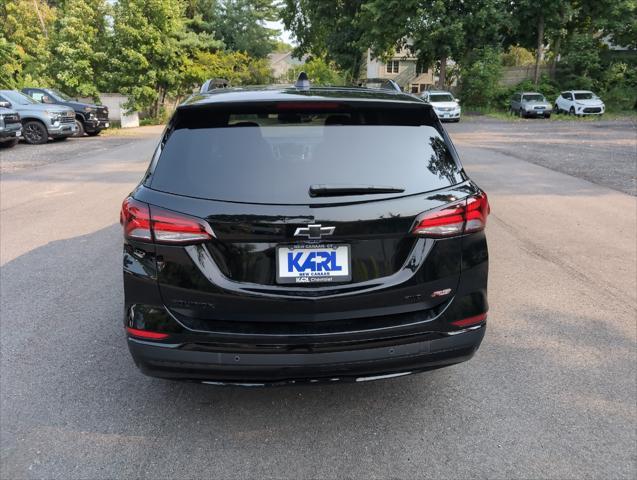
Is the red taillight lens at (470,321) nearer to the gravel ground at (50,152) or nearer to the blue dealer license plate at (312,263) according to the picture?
the blue dealer license plate at (312,263)

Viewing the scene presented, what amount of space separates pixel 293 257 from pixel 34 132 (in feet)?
66.4

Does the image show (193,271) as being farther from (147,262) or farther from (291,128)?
(291,128)

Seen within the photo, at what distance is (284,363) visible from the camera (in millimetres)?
2508

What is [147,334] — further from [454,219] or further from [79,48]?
[79,48]

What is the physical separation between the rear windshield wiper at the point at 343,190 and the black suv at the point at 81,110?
2166cm

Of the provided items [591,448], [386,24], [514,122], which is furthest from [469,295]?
[386,24]

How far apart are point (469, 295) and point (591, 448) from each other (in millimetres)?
1021

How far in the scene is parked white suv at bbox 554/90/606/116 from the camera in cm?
3161

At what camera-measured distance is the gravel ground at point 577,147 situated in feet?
37.7

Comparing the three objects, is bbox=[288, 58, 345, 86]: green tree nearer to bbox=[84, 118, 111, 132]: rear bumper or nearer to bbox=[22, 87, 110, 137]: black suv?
bbox=[84, 118, 111, 132]: rear bumper

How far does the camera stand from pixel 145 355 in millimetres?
2619

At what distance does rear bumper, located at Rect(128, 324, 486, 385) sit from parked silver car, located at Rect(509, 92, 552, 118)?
3332 centimetres

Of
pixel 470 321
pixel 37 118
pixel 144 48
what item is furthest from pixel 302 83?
pixel 144 48

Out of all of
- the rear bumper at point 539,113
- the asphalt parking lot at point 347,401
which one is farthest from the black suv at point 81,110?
the rear bumper at point 539,113
